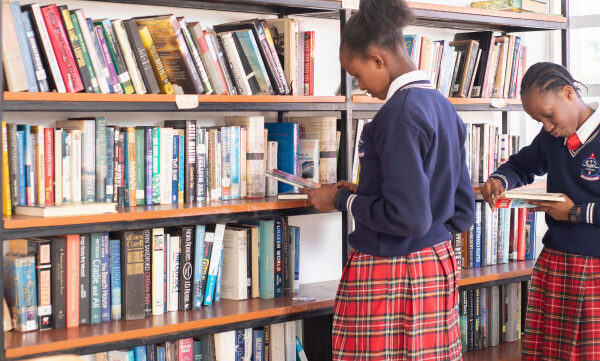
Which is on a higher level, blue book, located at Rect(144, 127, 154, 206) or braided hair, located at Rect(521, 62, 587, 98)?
braided hair, located at Rect(521, 62, 587, 98)

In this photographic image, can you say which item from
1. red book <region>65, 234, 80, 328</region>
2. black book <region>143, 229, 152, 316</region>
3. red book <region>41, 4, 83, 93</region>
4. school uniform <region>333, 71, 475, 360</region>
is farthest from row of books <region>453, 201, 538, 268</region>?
red book <region>41, 4, 83, 93</region>

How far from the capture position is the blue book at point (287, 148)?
2.63 meters

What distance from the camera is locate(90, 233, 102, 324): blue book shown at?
222cm

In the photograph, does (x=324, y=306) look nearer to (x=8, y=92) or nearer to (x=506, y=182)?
(x=506, y=182)

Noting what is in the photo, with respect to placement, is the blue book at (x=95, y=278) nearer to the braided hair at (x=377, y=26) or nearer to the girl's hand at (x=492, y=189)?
the braided hair at (x=377, y=26)

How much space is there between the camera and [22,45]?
6.68 feet

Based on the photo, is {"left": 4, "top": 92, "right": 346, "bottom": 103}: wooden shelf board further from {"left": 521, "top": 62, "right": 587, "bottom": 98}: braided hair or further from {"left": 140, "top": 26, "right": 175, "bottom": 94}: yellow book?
{"left": 521, "top": 62, "right": 587, "bottom": 98}: braided hair

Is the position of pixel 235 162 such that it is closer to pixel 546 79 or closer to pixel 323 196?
pixel 323 196

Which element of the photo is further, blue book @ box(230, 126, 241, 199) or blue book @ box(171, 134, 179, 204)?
blue book @ box(230, 126, 241, 199)

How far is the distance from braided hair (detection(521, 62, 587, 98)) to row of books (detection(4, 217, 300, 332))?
2.92 ft

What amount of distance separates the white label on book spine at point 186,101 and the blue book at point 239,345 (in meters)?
0.75

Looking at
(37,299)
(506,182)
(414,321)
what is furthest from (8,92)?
(506,182)

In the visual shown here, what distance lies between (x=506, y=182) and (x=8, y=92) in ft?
5.40

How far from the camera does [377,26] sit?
2033 millimetres
